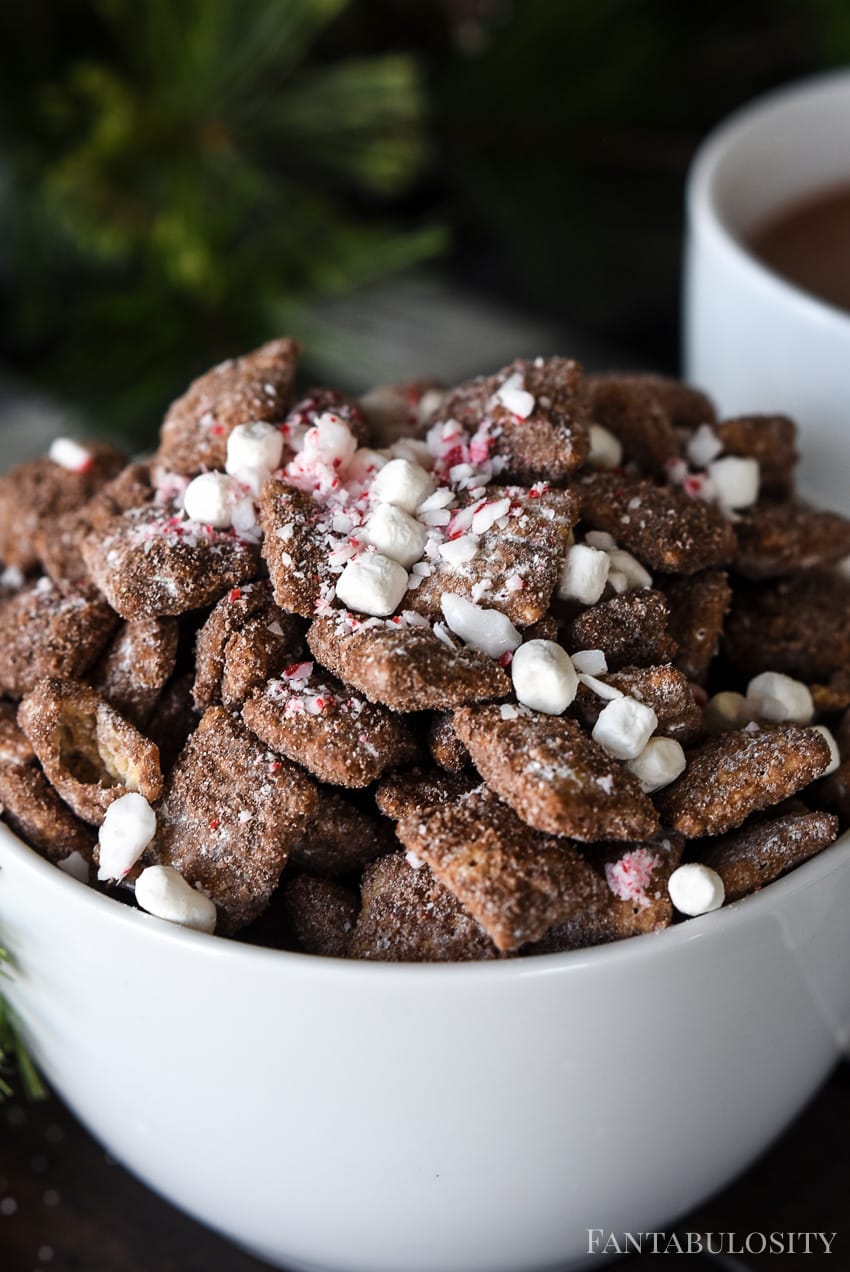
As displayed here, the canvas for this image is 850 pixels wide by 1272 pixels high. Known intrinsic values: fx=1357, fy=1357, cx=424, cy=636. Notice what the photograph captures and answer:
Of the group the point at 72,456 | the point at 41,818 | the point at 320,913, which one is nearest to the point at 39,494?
the point at 72,456

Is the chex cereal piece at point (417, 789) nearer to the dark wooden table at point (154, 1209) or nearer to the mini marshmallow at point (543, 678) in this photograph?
the mini marshmallow at point (543, 678)

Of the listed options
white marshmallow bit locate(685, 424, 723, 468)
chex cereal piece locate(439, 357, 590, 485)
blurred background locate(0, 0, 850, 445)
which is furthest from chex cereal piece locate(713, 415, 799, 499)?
blurred background locate(0, 0, 850, 445)

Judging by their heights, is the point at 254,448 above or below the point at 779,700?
above

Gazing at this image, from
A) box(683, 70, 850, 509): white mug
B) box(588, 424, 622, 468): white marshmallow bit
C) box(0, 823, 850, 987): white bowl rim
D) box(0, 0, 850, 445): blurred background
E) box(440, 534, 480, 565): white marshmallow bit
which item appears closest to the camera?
box(0, 823, 850, 987): white bowl rim

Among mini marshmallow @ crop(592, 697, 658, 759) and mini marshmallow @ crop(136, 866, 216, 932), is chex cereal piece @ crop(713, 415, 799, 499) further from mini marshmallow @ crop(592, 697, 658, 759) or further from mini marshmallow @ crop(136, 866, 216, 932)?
mini marshmallow @ crop(136, 866, 216, 932)

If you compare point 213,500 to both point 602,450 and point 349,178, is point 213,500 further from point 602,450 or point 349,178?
point 349,178

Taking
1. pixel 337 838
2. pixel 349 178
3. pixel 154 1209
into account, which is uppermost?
pixel 337 838

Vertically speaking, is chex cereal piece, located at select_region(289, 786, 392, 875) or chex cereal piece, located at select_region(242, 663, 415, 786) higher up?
chex cereal piece, located at select_region(242, 663, 415, 786)

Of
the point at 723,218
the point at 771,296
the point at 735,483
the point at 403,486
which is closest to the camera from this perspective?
the point at 403,486
